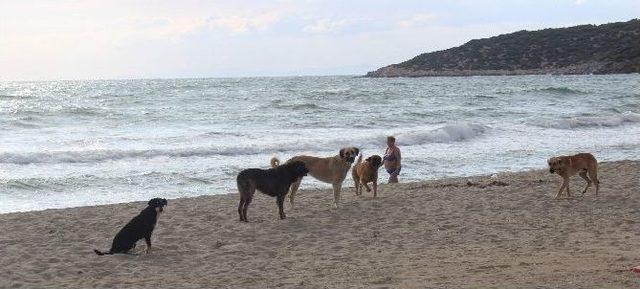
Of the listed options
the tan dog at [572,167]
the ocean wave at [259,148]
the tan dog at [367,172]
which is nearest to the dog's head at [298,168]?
the tan dog at [367,172]

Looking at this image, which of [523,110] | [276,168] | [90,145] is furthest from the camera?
[523,110]

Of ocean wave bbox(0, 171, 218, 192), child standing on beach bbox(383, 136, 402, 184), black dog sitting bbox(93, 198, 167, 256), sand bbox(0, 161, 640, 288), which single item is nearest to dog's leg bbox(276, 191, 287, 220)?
sand bbox(0, 161, 640, 288)

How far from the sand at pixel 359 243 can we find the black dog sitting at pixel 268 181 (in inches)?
12.3

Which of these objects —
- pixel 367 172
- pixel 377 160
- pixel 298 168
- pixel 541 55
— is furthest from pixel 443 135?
pixel 541 55

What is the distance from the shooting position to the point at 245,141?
79.3ft

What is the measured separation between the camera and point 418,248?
8156mm

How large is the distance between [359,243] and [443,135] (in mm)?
16547

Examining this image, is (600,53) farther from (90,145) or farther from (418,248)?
(418,248)

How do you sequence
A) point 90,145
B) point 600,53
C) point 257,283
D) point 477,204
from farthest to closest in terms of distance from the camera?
point 600,53
point 90,145
point 477,204
point 257,283

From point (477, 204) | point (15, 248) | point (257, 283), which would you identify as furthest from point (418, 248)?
point (15, 248)

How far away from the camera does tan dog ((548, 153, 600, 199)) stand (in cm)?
1103

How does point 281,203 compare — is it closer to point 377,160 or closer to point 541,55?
point 377,160

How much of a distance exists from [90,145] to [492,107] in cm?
2454

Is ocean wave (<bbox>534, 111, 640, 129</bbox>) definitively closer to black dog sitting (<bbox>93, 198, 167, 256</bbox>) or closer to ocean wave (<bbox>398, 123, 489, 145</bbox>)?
ocean wave (<bbox>398, 123, 489, 145</bbox>)
